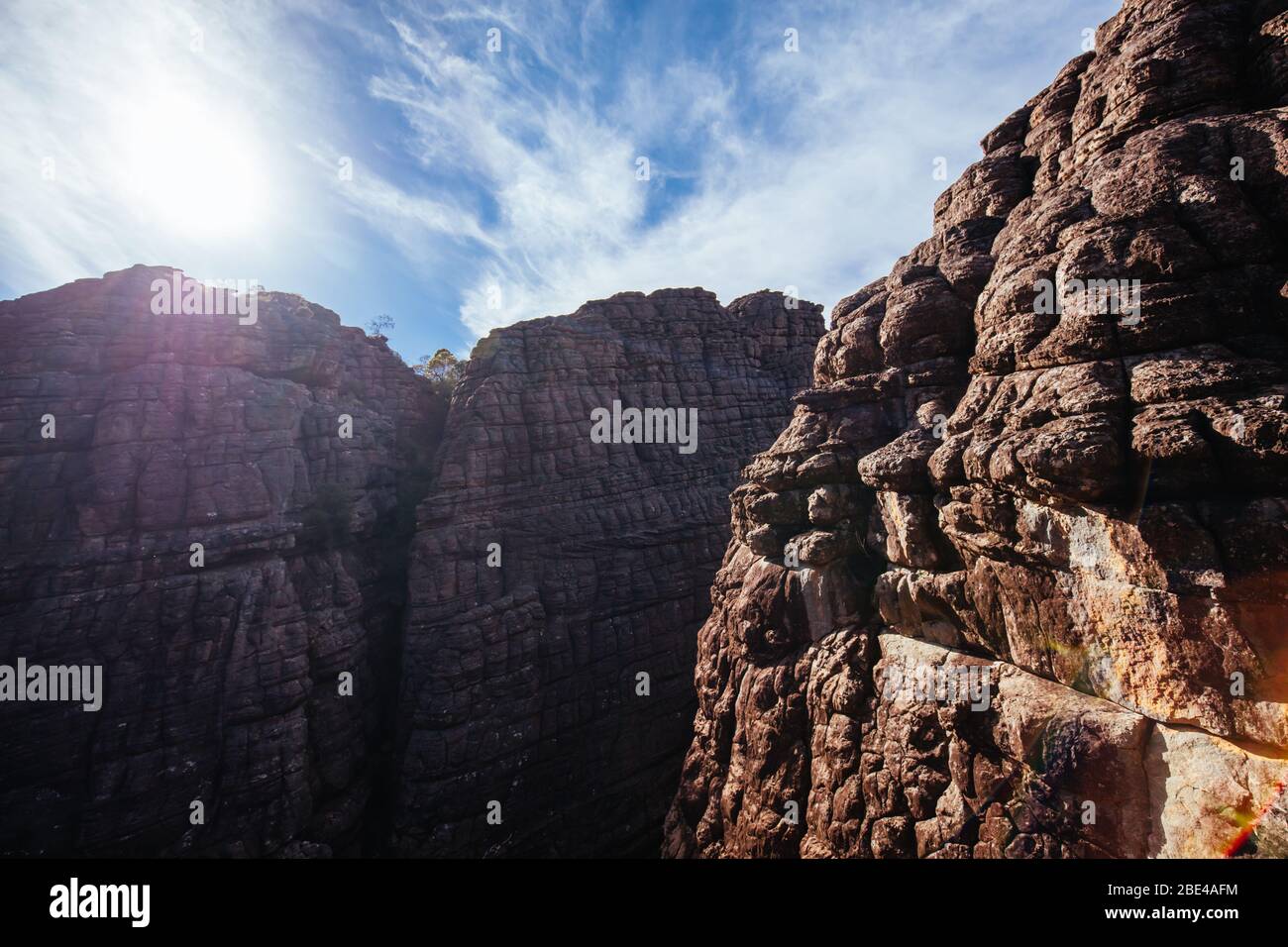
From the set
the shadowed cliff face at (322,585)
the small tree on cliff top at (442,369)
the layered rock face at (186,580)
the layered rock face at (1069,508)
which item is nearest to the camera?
the layered rock face at (1069,508)

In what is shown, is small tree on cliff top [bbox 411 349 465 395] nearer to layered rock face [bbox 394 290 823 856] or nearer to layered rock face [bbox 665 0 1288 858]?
layered rock face [bbox 394 290 823 856]

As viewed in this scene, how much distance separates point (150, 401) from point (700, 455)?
134ft

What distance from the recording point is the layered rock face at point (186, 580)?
26906 mm

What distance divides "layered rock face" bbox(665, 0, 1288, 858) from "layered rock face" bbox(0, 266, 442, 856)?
2684 centimetres

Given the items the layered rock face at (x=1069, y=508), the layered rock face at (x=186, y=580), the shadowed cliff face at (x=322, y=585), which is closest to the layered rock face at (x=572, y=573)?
the shadowed cliff face at (x=322, y=585)

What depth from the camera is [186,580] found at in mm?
30547

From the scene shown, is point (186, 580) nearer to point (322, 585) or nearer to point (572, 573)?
point (322, 585)

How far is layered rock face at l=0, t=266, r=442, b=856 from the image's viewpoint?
26.9 metres

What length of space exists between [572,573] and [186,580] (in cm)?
2379

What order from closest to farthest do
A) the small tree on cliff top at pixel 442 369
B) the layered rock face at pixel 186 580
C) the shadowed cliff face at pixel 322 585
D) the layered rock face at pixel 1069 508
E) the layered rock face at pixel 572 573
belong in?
the layered rock face at pixel 1069 508
the layered rock face at pixel 186 580
the shadowed cliff face at pixel 322 585
the layered rock face at pixel 572 573
the small tree on cliff top at pixel 442 369

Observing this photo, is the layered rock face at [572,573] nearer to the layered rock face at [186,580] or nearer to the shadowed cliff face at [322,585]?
the shadowed cliff face at [322,585]

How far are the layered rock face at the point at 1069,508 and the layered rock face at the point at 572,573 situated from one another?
56.5 feet

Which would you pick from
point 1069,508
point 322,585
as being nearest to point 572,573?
point 322,585
